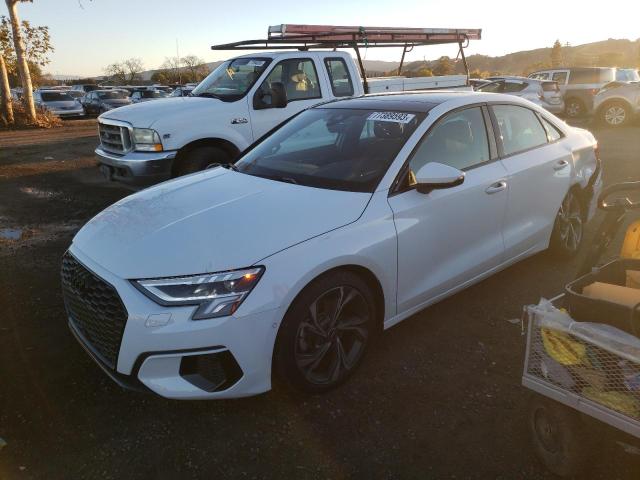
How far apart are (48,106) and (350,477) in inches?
978

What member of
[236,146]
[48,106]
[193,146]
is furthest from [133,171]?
[48,106]

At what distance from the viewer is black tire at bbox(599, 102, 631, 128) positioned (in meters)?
16.1

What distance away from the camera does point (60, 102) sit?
23375 mm

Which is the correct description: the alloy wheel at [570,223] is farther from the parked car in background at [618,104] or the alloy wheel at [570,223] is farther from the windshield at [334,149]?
the parked car in background at [618,104]

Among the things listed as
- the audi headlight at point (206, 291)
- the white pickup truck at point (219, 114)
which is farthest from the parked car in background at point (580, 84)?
the audi headlight at point (206, 291)

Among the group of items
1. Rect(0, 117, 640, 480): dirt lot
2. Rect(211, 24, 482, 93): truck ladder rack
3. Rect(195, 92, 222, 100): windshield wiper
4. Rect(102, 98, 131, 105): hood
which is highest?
Rect(211, 24, 482, 93): truck ladder rack

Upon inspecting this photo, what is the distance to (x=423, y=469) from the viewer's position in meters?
2.45

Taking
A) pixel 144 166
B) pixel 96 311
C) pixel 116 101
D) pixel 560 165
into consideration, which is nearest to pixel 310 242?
pixel 96 311

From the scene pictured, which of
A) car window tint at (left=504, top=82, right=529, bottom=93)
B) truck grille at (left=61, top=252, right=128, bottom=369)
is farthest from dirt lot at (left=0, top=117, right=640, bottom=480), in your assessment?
car window tint at (left=504, top=82, right=529, bottom=93)

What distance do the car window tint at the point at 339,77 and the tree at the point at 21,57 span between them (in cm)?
1542

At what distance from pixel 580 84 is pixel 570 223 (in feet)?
54.4

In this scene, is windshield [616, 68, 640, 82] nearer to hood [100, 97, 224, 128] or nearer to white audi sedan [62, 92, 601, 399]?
white audi sedan [62, 92, 601, 399]

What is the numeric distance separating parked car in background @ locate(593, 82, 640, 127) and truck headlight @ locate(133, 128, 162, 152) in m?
15.3

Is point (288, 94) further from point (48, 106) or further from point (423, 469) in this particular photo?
point (48, 106)
